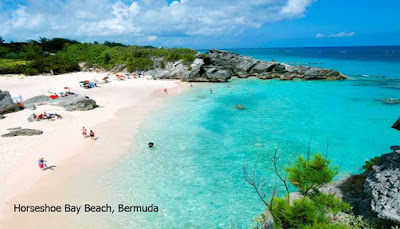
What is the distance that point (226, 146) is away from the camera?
20156 millimetres

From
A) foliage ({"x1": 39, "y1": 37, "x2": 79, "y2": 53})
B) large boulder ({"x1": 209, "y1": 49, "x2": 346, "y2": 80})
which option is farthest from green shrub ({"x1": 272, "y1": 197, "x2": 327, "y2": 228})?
foliage ({"x1": 39, "y1": 37, "x2": 79, "y2": 53})

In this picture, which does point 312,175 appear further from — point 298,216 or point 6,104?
point 6,104

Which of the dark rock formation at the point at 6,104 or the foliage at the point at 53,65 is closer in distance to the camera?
Answer: the dark rock formation at the point at 6,104

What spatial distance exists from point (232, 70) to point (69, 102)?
41.8 meters

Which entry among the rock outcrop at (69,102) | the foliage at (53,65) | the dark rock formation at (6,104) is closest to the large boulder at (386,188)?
the rock outcrop at (69,102)

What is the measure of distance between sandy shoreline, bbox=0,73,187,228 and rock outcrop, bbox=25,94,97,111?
3.09ft

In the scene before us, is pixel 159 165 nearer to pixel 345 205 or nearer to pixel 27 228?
pixel 27 228

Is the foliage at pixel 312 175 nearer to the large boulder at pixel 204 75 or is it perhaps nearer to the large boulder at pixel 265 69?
the large boulder at pixel 204 75

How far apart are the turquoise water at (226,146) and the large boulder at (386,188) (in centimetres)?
585

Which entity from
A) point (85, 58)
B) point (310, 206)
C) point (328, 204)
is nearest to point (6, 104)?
point (310, 206)

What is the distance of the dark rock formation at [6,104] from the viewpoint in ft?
88.3

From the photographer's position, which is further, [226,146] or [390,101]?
[390,101]

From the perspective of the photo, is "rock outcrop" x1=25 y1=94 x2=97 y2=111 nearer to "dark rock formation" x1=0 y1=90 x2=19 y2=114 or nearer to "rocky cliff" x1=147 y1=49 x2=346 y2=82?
"dark rock formation" x1=0 y1=90 x2=19 y2=114

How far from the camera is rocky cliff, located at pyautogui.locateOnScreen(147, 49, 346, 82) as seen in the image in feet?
172
